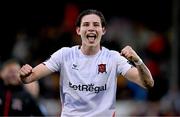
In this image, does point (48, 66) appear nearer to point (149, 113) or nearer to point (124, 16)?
point (149, 113)

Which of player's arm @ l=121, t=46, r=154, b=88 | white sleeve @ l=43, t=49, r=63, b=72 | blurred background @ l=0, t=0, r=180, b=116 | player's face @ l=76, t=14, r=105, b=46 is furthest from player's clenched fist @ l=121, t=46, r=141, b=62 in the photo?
blurred background @ l=0, t=0, r=180, b=116

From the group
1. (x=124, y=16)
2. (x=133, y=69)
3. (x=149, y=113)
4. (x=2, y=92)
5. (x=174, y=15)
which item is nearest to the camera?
(x=133, y=69)

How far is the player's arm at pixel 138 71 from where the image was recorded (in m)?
8.12

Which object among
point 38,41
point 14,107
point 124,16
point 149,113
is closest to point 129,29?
point 124,16

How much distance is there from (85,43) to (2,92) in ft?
9.17

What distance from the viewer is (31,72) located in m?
8.48

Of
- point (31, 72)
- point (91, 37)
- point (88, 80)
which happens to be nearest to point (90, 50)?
point (91, 37)

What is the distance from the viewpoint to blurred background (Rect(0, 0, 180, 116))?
16062 mm

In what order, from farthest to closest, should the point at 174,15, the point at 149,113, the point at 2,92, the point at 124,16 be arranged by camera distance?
the point at 124,16 → the point at 174,15 → the point at 149,113 → the point at 2,92

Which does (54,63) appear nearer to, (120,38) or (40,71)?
(40,71)

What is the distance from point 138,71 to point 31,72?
1.12m

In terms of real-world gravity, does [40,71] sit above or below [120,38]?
above

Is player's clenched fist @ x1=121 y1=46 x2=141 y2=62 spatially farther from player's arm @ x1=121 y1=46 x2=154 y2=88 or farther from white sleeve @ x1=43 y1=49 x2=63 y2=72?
white sleeve @ x1=43 y1=49 x2=63 y2=72

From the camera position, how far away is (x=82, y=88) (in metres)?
8.52
